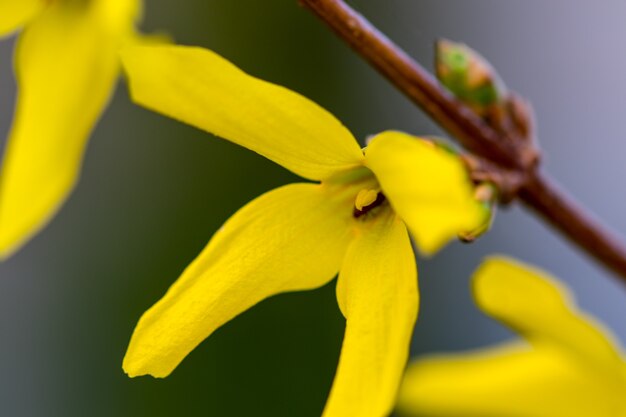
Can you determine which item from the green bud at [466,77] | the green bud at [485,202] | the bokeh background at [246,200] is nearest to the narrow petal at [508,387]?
the green bud at [485,202]

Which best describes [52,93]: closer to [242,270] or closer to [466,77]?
[242,270]

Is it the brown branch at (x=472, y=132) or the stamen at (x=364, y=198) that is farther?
the stamen at (x=364, y=198)

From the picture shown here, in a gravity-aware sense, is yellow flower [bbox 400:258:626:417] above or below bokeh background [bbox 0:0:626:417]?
below

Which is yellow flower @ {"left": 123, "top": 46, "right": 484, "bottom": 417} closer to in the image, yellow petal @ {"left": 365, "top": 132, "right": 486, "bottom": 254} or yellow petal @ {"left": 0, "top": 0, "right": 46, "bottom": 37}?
yellow petal @ {"left": 365, "top": 132, "right": 486, "bottom": 254}

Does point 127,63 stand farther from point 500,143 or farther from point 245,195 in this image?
point 245,195

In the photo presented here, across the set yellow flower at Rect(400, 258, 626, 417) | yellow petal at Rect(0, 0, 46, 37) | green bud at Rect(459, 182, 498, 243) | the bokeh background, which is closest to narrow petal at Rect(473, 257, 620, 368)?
yellow flower at Rect(400, 258, 626, 417)

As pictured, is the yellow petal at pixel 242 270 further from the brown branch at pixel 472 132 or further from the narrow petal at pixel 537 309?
the narrow petal at pixel 537 309
